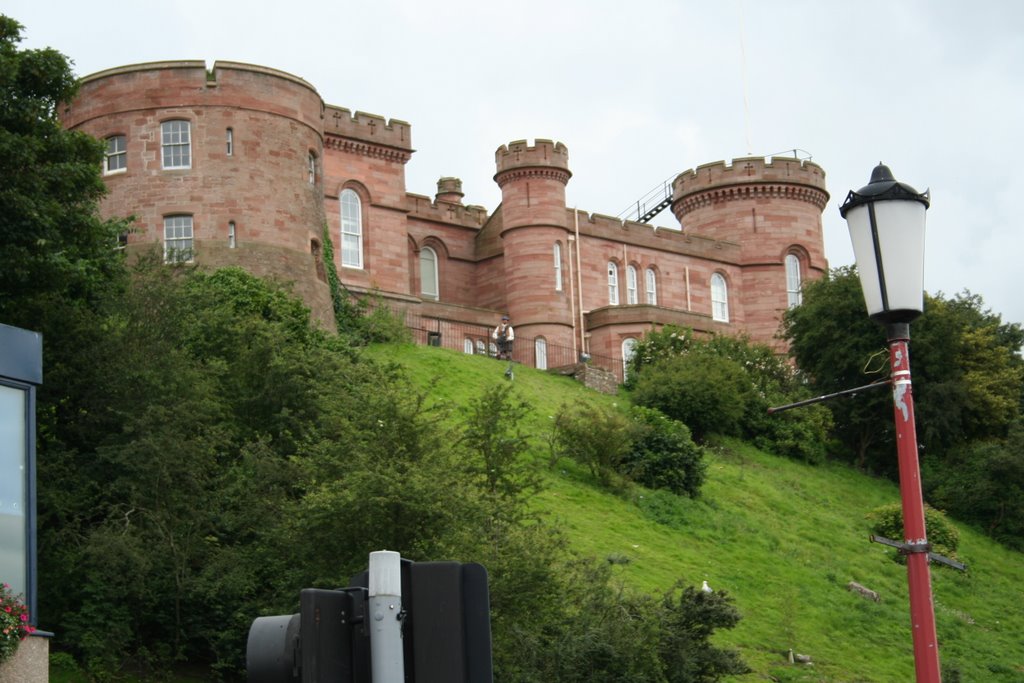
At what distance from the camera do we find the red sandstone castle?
42.6 m

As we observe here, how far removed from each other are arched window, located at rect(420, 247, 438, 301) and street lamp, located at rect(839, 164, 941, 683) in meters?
49.2

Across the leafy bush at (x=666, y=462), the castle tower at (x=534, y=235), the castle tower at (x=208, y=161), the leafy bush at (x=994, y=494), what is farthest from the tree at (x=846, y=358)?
the castle tower at (x=208, y=161)

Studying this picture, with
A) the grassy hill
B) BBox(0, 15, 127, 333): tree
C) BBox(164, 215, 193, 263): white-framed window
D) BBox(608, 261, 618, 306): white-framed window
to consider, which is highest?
BBox(608, 261, 618, 306): white-framed window

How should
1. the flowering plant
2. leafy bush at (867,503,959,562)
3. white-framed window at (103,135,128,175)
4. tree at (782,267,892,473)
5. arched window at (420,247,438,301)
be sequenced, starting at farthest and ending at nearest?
arched window at (420,247,438,301), tree at (782,267,892,473), white-framed window at (103,135,128,175), leafy bush at (867,503,959,562), the flowering plant

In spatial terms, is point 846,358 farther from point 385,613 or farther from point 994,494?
point 385,613

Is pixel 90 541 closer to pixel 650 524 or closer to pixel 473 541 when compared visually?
pixel 473 541

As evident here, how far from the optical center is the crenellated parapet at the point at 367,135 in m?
51.9

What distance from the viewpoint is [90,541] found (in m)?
23.5

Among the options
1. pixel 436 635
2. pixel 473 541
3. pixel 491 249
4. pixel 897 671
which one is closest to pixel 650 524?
pixel 897 671

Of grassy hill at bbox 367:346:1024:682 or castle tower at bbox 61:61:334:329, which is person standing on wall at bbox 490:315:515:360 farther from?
castle tower at bbox 61:61:334:329

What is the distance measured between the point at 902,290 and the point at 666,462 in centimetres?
3223

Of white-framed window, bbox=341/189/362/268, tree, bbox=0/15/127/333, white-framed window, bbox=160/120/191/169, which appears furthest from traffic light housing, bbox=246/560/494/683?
white-framed window, bbox=341/189/362/268

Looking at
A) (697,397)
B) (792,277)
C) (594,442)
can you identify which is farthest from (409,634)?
(792,277)

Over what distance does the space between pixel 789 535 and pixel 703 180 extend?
28.8 m
